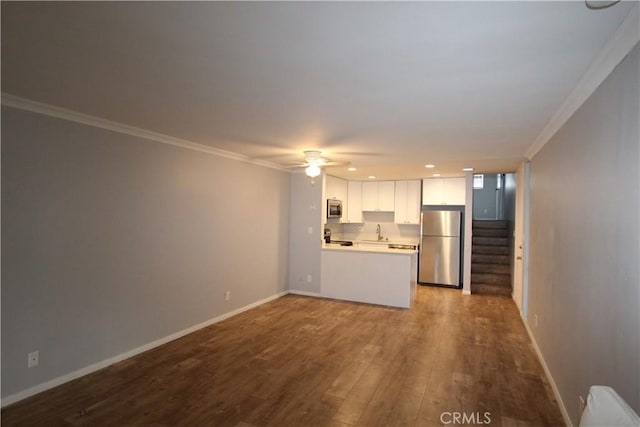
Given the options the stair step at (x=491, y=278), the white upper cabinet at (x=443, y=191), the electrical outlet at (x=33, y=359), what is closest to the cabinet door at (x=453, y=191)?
the white upper cabinet at (x=443, y=191)

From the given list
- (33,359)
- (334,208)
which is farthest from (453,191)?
(33,359)

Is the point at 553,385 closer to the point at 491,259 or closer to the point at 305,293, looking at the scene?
the point at 305,293

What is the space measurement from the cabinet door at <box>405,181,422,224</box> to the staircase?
1.58 meters

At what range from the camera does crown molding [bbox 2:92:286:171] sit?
2.51 metres

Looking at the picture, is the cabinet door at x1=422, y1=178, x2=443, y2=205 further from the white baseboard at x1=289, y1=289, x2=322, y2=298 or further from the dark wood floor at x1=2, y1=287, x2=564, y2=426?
the white baseboard at x1=289, y1=289, x2=322, y2=298

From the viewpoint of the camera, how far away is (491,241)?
24.7 ft

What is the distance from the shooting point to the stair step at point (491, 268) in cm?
672

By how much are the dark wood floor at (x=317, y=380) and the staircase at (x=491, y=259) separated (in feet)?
6.62

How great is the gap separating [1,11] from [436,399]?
11.7ft

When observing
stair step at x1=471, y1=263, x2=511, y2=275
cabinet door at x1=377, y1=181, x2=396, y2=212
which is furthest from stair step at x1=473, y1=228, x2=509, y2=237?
cabinet door at x1=377, y1=181, x2=396, y2=212

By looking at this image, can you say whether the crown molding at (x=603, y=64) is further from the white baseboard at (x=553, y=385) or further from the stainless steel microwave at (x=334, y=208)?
the stainless steel microwave at (x=334, y=208)

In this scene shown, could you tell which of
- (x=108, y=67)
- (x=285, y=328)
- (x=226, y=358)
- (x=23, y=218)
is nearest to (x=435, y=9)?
(x=108, y=67)

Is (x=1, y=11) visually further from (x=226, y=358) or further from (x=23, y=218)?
(x=226, y=358)

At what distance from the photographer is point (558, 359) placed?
265cm
